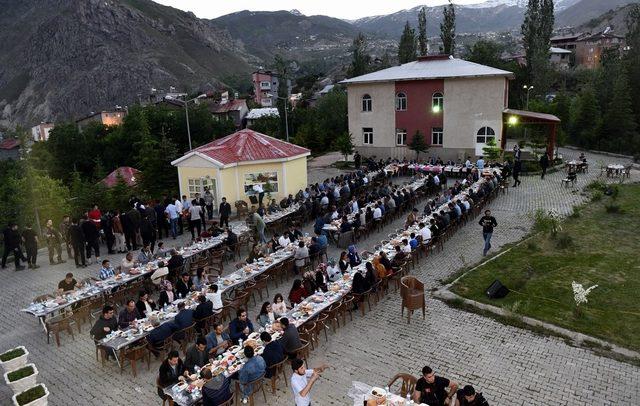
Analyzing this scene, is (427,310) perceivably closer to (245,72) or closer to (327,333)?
(327,333)

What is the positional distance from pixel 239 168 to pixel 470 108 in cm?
1963

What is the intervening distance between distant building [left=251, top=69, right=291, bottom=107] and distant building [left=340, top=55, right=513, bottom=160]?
7676 cm

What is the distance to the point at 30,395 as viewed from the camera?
9.29 metres

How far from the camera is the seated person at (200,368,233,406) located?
340 inches

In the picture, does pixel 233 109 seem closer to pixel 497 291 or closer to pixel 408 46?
pixel 408 46

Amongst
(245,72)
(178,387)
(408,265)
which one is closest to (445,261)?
(408,265)

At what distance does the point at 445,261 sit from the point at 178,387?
11195 millimetres

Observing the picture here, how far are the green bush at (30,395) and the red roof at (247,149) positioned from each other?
49.5 ft

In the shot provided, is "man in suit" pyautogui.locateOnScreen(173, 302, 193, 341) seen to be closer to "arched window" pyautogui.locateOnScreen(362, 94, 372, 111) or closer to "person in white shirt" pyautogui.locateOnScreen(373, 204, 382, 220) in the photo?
"person in white shirt" pyautogui.locateOnScreen(373, 204, 382, 220)

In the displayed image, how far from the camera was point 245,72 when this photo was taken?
167750mm

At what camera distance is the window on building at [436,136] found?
1468 inches

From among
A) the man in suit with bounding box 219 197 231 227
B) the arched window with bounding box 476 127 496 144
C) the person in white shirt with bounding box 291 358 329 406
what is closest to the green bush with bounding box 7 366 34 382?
the person in white shirt with bounding box 291 358 329 406

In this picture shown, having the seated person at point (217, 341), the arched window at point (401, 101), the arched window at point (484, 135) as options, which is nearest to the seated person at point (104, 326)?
the seated person at point (217, 341)

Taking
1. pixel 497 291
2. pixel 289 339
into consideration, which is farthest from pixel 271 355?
pixel 497 291
